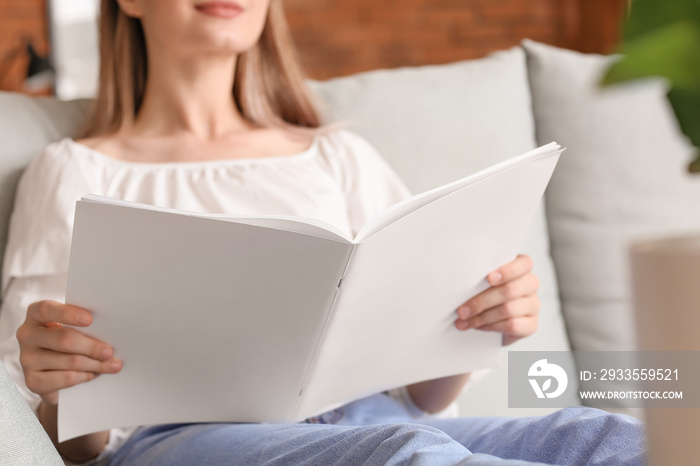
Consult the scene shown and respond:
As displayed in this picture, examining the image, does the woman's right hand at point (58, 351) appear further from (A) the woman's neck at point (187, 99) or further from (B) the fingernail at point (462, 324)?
(A) the woman's neck at point (187, 99)

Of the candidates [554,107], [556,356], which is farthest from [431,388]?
[554,107]

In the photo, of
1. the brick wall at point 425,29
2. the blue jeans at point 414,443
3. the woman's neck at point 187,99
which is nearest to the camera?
the blue jeans at point 414,443

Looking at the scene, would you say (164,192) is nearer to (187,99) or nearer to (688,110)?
(187,99)

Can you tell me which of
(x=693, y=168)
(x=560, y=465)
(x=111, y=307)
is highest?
(x=693, y=168)

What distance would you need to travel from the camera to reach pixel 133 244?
73cm

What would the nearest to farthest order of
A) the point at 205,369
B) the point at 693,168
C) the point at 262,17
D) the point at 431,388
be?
the point at 693,168, the point at 205,369, the point at 431,388, the point at 262,17

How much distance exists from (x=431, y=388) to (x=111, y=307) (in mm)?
503

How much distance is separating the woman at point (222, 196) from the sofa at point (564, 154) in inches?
3.8

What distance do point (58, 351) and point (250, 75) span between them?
74 cm

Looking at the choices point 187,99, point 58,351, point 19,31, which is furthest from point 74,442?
point 19,31

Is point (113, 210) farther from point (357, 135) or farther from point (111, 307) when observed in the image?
point (357, 135)

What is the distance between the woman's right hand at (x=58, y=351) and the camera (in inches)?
31.4

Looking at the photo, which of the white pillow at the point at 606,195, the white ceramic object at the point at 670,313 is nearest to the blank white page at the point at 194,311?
the white ceramic object at the point at 670,313

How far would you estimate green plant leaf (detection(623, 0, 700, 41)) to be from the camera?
14.9 inches
